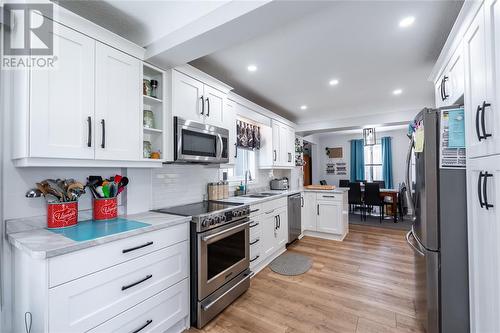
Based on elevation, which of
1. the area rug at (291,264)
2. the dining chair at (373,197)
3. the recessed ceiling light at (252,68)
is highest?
the recessed ceiling light at (252,68)

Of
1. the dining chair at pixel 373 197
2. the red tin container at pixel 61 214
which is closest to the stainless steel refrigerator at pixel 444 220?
the red tin container at pixel 61 214

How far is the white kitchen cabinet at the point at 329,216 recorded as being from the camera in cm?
414

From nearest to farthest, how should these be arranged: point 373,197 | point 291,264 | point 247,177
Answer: point 291,264 < point 247,177 < point 373,197

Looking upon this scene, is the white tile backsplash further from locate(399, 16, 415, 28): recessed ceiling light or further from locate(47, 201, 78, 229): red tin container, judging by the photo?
locate(399, 16, 415, 28): recessed ceiling light

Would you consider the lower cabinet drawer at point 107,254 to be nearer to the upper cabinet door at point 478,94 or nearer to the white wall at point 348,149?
the upper cabinet door at point 478,94

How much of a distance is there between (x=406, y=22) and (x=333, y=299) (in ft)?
8.63

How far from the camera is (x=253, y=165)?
13.2 ft

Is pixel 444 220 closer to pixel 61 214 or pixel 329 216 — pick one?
pixel 61 214

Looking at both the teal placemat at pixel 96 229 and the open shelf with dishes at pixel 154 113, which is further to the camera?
the open shelf with dishes at pixel 154 113

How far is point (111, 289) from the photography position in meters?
1.35

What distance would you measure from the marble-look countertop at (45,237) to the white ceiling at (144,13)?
1522mm

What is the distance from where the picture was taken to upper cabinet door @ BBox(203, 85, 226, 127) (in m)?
2.43

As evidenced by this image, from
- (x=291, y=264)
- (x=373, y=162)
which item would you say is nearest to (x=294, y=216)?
(x=291, y=264)

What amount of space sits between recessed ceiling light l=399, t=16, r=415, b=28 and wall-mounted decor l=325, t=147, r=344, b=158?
6474mm
